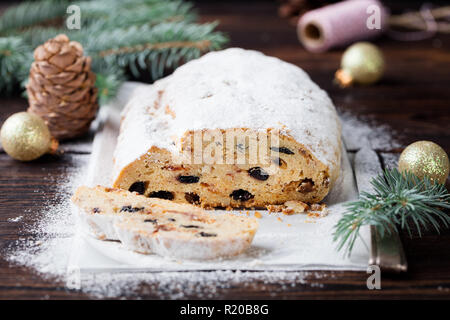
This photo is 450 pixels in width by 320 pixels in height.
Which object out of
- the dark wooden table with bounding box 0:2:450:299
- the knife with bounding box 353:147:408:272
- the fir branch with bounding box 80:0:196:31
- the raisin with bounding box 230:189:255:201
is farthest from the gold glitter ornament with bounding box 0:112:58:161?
the knife with bounding box 353:147:408:272

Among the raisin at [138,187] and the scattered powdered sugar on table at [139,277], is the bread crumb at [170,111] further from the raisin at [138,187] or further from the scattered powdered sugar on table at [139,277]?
the scattered powdered sugar on table at [139,277]

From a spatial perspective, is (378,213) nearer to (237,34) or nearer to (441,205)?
(441,205)

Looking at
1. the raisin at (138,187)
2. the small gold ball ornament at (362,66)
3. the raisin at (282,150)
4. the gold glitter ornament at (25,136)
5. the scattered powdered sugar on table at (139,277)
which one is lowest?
the scattered powdered sugar on table at (139,277)

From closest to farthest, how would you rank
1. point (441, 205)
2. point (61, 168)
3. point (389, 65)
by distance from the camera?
point (441, 205) → point (61, 168) → point (389, 65)

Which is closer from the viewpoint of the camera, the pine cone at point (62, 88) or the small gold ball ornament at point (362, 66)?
the pine cone at point (62, 88)

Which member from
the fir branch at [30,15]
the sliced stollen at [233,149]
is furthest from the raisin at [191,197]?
the fir branch at [30,15]

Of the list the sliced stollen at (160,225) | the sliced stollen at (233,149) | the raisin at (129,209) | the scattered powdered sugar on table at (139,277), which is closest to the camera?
the scattered powdered sugar on table at (139,277)
